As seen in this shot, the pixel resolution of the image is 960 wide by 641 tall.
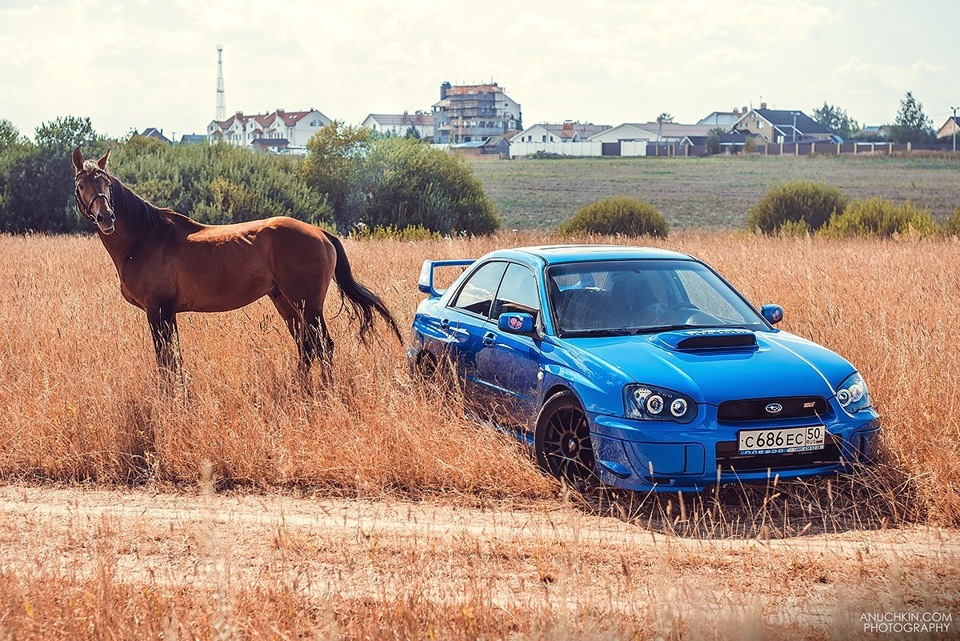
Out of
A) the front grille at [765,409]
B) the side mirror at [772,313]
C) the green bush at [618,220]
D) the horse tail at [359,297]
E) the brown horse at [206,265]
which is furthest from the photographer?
the green bush at [618,220]

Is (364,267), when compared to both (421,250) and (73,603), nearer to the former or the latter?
(421,250)

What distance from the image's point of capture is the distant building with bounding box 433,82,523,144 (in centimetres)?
17938

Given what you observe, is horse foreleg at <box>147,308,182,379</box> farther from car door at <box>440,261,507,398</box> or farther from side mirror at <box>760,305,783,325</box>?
side mirror at <box>760,305,783,325</box>

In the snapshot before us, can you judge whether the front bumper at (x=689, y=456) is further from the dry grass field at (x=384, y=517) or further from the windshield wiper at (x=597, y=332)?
the windshield wiper at (x=597, y=332)

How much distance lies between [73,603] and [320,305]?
19.0 ft

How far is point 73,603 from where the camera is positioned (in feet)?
15.7

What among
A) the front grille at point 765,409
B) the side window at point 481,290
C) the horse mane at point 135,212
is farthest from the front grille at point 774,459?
the horse mane at point 135,212

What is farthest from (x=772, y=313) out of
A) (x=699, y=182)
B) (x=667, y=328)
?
(x=699, y=182)

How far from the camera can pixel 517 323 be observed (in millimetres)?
7379

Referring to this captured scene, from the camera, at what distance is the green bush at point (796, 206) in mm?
32344

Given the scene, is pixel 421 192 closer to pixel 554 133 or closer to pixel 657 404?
pixel 657 404

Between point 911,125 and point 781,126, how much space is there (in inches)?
1100

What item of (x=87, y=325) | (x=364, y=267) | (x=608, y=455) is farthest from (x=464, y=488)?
(x=364, y=267)

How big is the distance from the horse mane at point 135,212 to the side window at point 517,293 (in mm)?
3219
